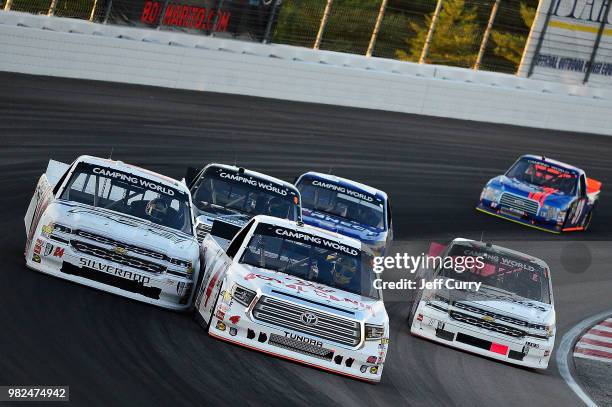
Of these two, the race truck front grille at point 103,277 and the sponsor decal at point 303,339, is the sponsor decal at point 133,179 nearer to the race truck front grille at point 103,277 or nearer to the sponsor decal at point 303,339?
the race truck front grille at point 103,277

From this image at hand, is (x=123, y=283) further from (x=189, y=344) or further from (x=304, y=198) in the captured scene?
(x=304, y=198)

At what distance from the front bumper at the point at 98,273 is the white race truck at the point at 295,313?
44cm

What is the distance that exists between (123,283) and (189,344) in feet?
4.31

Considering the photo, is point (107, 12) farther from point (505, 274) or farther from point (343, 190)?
point (505, 274)

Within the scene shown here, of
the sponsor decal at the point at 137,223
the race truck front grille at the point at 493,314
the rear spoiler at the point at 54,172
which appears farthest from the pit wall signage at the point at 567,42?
the sponsor decal at the point at 137,223

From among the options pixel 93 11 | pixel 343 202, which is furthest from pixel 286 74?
pixel 343 202

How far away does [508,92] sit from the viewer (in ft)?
117

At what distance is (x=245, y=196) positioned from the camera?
54.1ft

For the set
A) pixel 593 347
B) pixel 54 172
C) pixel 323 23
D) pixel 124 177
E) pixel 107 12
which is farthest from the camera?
pixel 323 23

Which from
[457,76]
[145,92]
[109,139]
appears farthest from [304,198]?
[457,76]

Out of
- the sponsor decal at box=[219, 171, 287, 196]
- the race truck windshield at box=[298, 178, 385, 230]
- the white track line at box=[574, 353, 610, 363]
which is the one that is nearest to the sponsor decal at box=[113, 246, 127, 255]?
the sponsor decal at box=[219, 171, 287, 196]

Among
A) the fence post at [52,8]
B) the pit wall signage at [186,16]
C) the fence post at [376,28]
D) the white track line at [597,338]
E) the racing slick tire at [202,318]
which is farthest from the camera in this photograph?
the fence post at [376,28]

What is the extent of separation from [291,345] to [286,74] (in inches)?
813

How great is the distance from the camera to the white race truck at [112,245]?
1238cm
